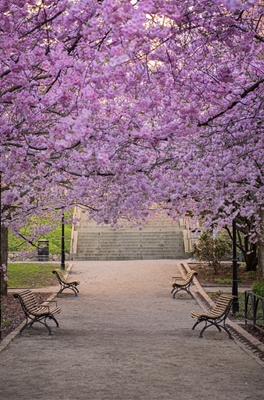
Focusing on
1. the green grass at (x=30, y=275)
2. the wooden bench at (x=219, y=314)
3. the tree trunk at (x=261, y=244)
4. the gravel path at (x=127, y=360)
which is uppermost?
the tree trunk at (x=261, y=244)

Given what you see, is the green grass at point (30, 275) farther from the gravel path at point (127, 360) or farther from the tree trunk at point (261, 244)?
the tree trunk at point (261, 244)

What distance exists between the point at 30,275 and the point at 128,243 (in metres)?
14.0

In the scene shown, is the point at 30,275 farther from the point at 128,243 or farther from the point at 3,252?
the point at 128,243

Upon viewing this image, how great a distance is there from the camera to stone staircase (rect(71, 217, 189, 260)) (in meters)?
40.5

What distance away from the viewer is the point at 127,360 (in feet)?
37.9

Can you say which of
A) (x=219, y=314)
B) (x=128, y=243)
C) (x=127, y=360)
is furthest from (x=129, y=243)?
(x=127, y=360)

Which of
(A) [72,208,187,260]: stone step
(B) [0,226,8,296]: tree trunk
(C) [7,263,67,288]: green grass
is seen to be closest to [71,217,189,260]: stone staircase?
(A) [72,208,187,260]: stone step

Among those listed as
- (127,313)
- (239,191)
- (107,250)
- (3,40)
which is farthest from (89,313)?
(107,250)

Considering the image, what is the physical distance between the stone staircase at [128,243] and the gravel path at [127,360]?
20.0m

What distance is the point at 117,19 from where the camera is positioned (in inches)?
212

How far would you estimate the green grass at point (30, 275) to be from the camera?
88.2ft

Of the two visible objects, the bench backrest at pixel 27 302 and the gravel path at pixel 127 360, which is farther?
the bench backrest at pixel 27 302

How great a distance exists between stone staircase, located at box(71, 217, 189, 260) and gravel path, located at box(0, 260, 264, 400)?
2003cm

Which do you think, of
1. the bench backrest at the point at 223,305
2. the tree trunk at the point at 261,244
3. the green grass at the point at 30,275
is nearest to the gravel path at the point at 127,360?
the bench backrest at the point at 223,305
